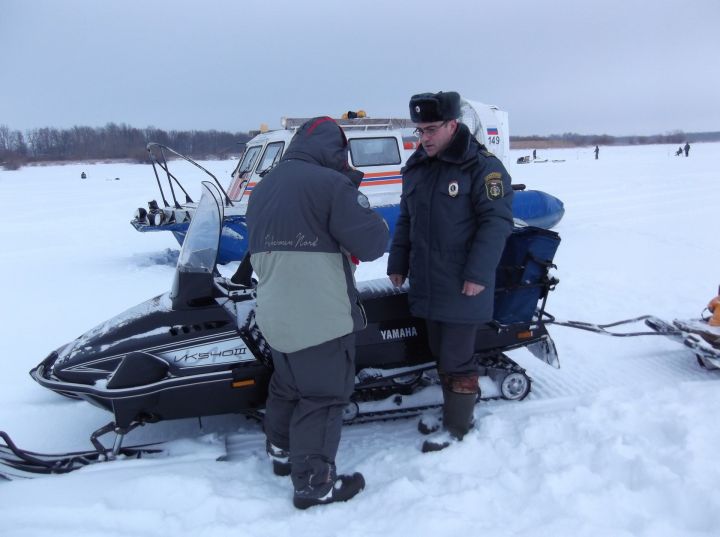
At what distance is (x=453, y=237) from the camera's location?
2633 millimetres

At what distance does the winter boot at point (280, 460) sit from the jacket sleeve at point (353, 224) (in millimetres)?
1075

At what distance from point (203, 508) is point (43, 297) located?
434 cm

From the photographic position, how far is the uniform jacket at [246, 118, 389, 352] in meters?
2.16

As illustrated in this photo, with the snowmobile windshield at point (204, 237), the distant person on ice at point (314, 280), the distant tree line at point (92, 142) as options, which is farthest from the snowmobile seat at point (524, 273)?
the distant tree line at point (92, 142)

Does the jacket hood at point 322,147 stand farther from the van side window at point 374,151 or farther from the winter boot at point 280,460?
the van side window at point 374,151

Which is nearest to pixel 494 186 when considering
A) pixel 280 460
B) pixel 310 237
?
pixel 310 237

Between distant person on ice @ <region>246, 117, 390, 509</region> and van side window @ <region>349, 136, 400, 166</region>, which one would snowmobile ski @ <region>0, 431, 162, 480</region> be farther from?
van side window @ <region>349, 136, 400, 166</region>

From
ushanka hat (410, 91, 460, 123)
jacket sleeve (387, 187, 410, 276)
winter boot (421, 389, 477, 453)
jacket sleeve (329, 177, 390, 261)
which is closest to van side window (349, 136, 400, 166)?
jacket sleeve (387, 187, 410, 276)

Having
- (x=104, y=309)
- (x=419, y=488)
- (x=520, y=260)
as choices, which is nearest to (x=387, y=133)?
(x=104, y=309)

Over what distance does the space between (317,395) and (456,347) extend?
2.68ft

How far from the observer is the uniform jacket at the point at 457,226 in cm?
253

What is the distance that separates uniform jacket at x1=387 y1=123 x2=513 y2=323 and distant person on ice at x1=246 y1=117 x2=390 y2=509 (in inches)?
18.7

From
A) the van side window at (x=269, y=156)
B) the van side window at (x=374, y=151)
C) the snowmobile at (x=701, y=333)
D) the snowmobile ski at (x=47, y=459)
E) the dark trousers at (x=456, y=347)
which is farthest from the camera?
the van side window at (x=374, y=151)

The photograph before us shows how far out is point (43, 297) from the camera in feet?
A: 18.2
